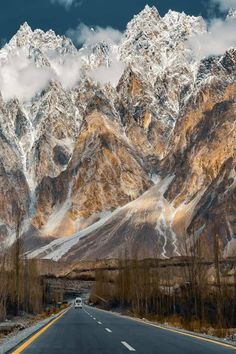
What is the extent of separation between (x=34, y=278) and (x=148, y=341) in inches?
2317

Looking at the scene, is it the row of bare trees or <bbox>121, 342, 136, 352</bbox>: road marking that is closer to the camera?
<bbox>121, 342, 136, 352</bbox>: road marking

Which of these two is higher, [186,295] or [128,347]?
[186,295]

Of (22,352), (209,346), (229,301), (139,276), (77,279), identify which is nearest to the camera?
(22,352)

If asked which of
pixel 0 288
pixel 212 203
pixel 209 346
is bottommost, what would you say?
pixel 209 346

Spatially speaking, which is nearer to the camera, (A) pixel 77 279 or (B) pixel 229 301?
(B) pixel 229 301

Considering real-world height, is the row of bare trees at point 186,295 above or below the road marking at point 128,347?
above

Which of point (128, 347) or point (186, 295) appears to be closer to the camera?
point (128, 347)

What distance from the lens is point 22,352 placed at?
1653cm

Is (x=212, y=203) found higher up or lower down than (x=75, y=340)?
higher up

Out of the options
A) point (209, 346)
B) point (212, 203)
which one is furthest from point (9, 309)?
point (212, 203)

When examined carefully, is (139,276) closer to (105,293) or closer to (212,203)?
(105,293)

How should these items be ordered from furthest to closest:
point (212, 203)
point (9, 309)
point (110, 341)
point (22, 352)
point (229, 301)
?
point (212, 203)
point (9, 309)
point (229, 301)
point (110, 341)
point (22, 352)

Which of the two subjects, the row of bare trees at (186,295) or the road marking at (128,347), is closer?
the road marking at (128,347)

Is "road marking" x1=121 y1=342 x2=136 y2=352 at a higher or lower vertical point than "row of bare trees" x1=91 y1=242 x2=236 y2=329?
lower
